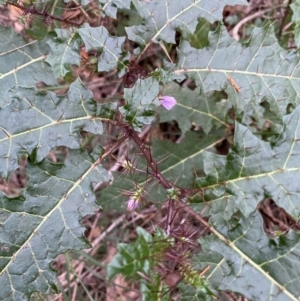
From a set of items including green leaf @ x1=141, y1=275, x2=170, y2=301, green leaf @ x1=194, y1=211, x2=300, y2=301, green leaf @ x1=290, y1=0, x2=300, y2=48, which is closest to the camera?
green leaf @ x1=141, y1=275, x2=170, y2=301

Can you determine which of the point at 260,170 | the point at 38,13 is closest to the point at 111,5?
the point at 38,13

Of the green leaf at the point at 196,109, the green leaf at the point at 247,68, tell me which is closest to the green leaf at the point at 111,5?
the green leaf at the point at 247,68

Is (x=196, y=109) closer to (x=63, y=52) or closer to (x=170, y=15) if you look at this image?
(x=170, y=15)

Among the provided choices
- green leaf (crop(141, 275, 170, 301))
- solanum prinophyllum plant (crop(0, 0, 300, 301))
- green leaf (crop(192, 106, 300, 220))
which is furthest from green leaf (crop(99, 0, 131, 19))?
green leaf (crop(141, 275, 170, 301))

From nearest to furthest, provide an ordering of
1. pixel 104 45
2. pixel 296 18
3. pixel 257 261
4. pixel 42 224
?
pixel 257 261, pixel 42 224, pixel 104 45, pixel 296 18

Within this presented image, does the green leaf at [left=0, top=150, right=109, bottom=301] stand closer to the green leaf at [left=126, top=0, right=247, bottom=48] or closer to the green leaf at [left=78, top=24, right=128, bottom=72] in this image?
the green leaf at [left=78, top=24, right=128, bottom=72]

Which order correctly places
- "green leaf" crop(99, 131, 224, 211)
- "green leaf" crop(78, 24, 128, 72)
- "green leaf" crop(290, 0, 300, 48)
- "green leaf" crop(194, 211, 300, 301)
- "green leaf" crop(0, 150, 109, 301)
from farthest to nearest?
"green leaf" crop(99, 131, 224, 211)
"green leaf" crop(290, 0, 300, 48)
"green leaf" crop(78, 24, 128, 72)
"green leaf" crop(0, 150, 109, 301)
"green leaf" crop(194, 211, 300, 301)

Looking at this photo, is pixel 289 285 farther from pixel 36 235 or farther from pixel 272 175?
pixel 36 235
